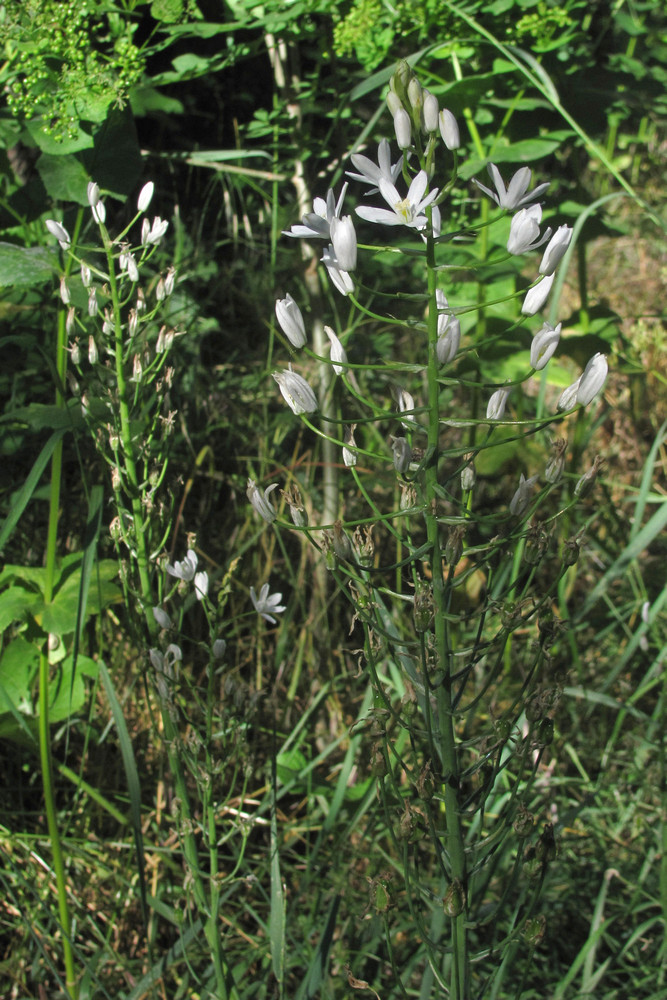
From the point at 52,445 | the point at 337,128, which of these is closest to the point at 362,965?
the point at 52,445

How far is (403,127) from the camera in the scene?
82cm

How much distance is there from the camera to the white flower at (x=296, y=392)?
0.88 metres

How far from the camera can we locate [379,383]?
9.83 ft

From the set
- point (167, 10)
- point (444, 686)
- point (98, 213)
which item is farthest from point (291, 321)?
point (167, 10)

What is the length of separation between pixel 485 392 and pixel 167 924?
163 centimetres

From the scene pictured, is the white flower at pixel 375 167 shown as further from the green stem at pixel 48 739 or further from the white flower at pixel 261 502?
the green stem at pixel 48 739

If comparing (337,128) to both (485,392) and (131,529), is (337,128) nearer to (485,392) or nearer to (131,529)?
(485,392)

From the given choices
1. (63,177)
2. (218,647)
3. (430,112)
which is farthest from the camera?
(63,177)

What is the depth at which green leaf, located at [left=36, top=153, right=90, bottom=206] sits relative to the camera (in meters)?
1.69

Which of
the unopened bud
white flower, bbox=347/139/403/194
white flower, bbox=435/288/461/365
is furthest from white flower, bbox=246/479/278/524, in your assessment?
the unopened bud

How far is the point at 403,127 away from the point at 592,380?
1.03ft

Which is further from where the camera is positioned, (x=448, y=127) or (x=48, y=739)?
(x=48, y=739)

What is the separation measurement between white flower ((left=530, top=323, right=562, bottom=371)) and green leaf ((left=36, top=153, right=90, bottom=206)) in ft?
3.68

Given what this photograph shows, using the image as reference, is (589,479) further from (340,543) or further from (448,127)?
(448,127)
